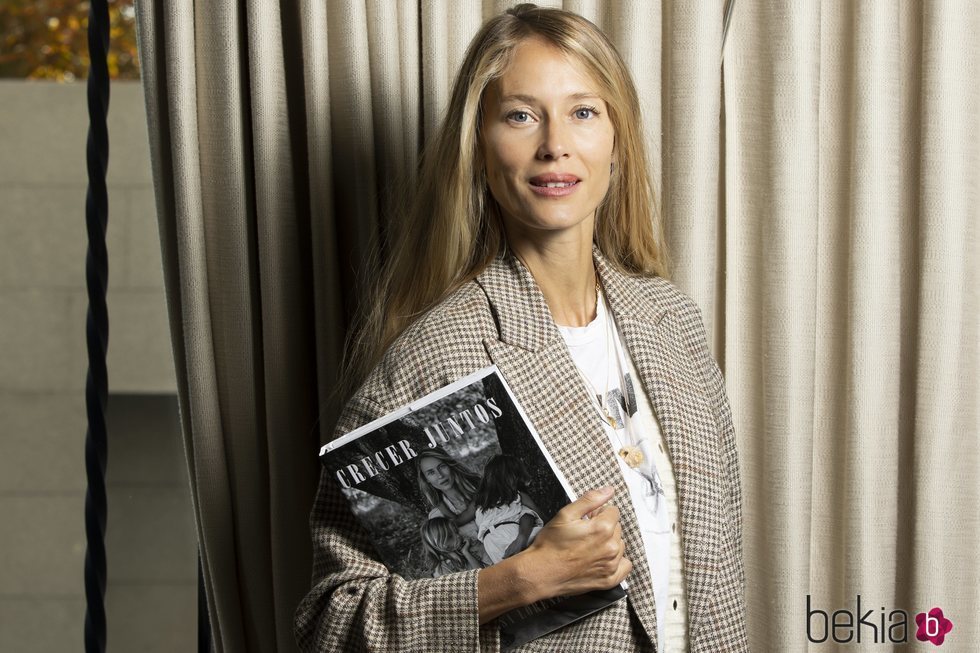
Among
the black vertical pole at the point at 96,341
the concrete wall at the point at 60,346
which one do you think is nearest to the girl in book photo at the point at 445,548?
the black vertical pole at the point at 96,341

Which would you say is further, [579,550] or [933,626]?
[933,626]

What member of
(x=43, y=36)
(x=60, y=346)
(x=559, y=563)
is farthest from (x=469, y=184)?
(x=60, y=346)

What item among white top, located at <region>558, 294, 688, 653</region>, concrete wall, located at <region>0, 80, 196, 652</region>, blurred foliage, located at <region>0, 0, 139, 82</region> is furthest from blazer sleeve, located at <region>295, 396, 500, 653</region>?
blurred foliage, located at <region>0, 0, 139, 82</region>

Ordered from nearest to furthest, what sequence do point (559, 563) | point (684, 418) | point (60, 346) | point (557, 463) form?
point (559, 563) → point (557, 463) → point (684, 418) → point (60, 346)

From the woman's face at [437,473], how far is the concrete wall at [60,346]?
221cm

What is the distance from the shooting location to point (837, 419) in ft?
4.68

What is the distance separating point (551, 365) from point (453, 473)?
201mm

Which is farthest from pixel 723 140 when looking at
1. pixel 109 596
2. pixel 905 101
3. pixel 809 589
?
pixel 109 596

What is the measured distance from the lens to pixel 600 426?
3.19ft

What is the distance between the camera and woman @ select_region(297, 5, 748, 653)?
2.83 feet

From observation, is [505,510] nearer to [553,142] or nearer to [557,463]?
[557,463]

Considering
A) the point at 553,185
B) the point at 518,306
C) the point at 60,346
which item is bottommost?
the point at 60,346

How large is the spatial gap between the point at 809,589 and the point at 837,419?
27cm

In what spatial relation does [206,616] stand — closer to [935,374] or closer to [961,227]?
[935,374]
